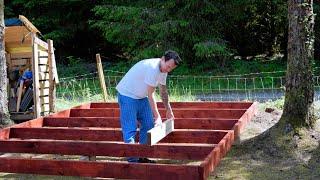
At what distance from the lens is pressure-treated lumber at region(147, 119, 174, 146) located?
479 centimetres

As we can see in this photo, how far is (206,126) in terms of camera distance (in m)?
6.40

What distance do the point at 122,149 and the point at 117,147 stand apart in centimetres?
6

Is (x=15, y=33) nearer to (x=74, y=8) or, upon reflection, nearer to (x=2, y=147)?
(x=2, y=147)

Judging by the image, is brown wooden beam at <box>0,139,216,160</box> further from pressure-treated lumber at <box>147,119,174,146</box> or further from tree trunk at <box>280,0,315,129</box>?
tree trunk at <box>280,0,315,129</box>

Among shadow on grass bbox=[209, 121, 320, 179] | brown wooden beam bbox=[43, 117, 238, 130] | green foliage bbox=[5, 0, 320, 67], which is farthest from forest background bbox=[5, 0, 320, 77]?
shadow on grass bbox=[209, 121, 320, 179]

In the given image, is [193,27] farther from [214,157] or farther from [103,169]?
[103,169]

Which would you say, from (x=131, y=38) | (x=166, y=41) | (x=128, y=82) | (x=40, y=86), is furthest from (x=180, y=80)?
(x=128, y=82)

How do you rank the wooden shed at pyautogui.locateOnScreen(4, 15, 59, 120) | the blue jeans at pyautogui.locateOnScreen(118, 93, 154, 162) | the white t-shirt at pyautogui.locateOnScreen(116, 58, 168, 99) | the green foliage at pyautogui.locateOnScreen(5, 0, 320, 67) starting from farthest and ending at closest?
the green foliage at pyautogui.locateOnScreen(5, 0, 320, 67) → the wooden shed at pyautogui.locateOnScreen(4, 15, 59, 120) → the blue jeans at pyautogui.locateOnScreen(118, 93, 154, 162) → the white t-shirt at pyautogui.locateOnScreen(116, 58, 168, 99)

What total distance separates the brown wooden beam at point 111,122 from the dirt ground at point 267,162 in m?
0.37

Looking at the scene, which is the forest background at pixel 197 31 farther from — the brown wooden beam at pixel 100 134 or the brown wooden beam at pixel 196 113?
the brown wooden beam at pixel 100 134

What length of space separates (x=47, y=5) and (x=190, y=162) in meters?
14.8

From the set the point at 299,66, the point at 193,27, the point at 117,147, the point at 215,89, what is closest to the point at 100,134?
the point at 117,147

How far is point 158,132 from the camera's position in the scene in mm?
5016

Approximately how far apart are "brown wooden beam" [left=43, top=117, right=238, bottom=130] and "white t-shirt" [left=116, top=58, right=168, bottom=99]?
128 cm
